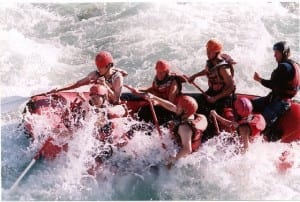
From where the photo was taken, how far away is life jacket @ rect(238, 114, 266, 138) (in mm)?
5504

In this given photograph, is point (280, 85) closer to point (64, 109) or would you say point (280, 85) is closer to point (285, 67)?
point (285, 67)

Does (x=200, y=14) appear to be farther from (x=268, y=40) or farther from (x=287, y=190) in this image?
(x=287, y=190)

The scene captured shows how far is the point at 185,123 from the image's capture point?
5.36 meters

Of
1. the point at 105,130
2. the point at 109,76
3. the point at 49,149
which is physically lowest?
the point at 49,149

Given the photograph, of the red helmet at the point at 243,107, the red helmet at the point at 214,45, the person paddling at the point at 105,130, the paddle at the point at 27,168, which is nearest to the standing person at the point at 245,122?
the red helmet at the point at 243,107

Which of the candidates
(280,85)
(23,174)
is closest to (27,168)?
(23,174)

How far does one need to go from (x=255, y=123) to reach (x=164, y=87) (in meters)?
1.03

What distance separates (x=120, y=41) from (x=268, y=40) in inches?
106

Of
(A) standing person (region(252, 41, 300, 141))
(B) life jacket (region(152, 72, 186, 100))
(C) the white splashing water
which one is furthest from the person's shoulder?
(B) life jacket (region(152, 72, 186, 100))

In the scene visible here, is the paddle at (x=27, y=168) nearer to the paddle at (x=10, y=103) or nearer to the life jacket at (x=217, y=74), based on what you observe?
the paddle at (x=10, y=103)

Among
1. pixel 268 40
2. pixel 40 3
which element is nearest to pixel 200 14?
pixel 268 40

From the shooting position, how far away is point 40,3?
1101 cm

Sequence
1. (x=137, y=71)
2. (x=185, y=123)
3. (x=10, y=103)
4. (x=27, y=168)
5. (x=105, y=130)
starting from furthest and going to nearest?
(x=137, y=71), (x=10, y=103), (x=105, y=130), (x=27, y=168), (x=185, y=123)

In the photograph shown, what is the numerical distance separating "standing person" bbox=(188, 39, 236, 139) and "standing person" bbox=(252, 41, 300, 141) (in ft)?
1.29
